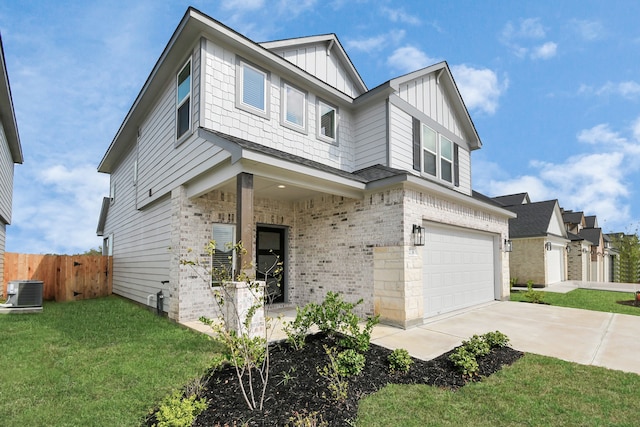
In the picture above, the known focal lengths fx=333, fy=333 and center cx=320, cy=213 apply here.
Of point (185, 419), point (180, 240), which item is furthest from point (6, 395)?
point (180, 240)

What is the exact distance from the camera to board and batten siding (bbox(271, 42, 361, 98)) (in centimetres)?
891

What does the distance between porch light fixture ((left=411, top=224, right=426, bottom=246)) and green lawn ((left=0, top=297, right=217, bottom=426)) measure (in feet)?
14.6

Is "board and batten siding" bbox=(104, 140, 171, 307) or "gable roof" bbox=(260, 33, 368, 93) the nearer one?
"gable roof" bbox=(260, 33, 368, 93)

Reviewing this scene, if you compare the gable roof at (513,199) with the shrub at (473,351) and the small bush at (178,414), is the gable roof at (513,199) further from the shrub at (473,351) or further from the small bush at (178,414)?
the small bush at (178,414)

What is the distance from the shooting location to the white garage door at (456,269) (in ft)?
26.3

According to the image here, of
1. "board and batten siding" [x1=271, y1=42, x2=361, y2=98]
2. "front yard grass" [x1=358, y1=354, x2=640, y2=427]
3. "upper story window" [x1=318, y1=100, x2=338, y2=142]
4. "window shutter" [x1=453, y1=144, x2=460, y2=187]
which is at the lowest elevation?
"front yard grass" [x1=358, y1=354, x2=640, y2=427]

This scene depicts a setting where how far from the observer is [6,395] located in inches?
144

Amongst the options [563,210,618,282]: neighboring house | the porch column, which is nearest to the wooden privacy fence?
the porch column

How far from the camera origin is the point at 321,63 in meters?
9.58

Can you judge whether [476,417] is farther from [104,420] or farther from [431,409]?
[104,420]

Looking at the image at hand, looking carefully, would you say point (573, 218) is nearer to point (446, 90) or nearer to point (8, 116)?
point (446, 90)

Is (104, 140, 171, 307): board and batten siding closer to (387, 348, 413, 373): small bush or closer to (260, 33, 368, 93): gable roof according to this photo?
(260, 33, 368, 93): gable roof

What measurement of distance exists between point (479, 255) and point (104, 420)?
9908 millimetres

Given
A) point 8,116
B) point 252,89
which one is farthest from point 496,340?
point 8,116
